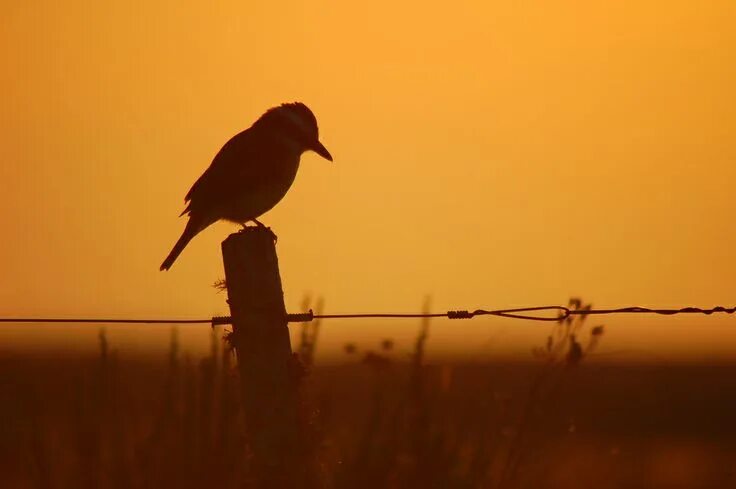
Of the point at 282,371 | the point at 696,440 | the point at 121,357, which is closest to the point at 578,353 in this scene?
the point at 282,371

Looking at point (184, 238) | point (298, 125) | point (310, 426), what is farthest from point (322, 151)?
point (310, 426)

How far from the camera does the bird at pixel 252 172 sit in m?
11.9

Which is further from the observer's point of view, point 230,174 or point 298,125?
point 298,125

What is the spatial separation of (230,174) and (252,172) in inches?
6.2

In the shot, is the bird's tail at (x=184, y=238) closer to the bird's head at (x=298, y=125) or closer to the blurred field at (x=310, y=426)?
the bird's head at (x=298, y=125)

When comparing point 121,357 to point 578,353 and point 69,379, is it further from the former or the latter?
point 578,353

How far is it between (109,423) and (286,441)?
810 millimetres

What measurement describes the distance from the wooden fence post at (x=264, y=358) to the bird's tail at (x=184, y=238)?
4684 millimetres

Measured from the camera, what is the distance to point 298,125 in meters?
12.3

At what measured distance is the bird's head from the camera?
12297 mm

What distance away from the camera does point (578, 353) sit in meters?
7.83

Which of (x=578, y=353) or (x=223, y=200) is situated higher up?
(x=223, y=200)

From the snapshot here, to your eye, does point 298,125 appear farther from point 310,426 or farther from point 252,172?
point 310,426

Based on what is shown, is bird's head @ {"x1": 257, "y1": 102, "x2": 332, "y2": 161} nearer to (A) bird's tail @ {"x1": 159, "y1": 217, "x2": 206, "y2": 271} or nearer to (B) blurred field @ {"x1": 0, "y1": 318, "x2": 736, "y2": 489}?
(A) bird's tail @ {"x1": 159, "y1": 217, "x2": 206, "y2": 271}
